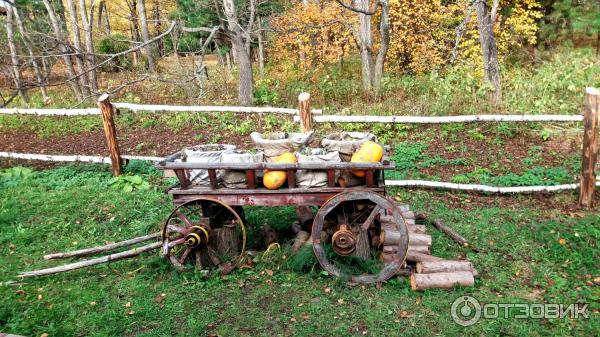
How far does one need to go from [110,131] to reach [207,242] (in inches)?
156

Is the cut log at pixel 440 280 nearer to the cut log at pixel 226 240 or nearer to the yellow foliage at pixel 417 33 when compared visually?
the cut log at pixel 226 240

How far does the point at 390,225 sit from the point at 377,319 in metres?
1.28

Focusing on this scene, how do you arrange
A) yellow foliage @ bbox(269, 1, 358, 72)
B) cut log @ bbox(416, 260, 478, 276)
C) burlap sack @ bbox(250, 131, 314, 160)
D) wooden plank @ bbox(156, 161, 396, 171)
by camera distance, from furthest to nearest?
yellow foliage @ bbox(269, 1, 358, 72), burlap sack @ bbox(250, 131, 314, 160), cut log @ bbox(416, 260, 478, 276), wooden plank @ bbox(156, 161, 396, 171)

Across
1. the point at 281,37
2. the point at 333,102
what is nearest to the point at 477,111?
the point at 333,102

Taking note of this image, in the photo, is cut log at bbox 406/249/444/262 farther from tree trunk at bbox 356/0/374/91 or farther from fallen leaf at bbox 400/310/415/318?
tree trunk at bbox 356/0/374/91

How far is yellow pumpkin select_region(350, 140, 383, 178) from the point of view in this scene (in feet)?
13.0

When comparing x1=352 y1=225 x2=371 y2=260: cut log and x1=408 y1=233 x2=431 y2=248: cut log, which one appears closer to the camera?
x1=352 y1=225 x2=371 y2=260: cut log

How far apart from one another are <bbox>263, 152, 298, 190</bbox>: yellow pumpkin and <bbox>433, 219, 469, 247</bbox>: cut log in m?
2.16

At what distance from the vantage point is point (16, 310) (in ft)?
12.6

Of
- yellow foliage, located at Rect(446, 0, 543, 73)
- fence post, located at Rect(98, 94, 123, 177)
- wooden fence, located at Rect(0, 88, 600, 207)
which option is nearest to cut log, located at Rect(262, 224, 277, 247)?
wooden fence, located at Rect(0, 88, 600, 207)

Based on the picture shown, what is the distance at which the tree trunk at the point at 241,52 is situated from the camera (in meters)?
10.2

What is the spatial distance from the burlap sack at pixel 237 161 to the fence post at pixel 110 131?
3.91m

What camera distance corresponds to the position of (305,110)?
6.77 metres

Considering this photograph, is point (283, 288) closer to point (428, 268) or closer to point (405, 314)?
point (405, 314)
